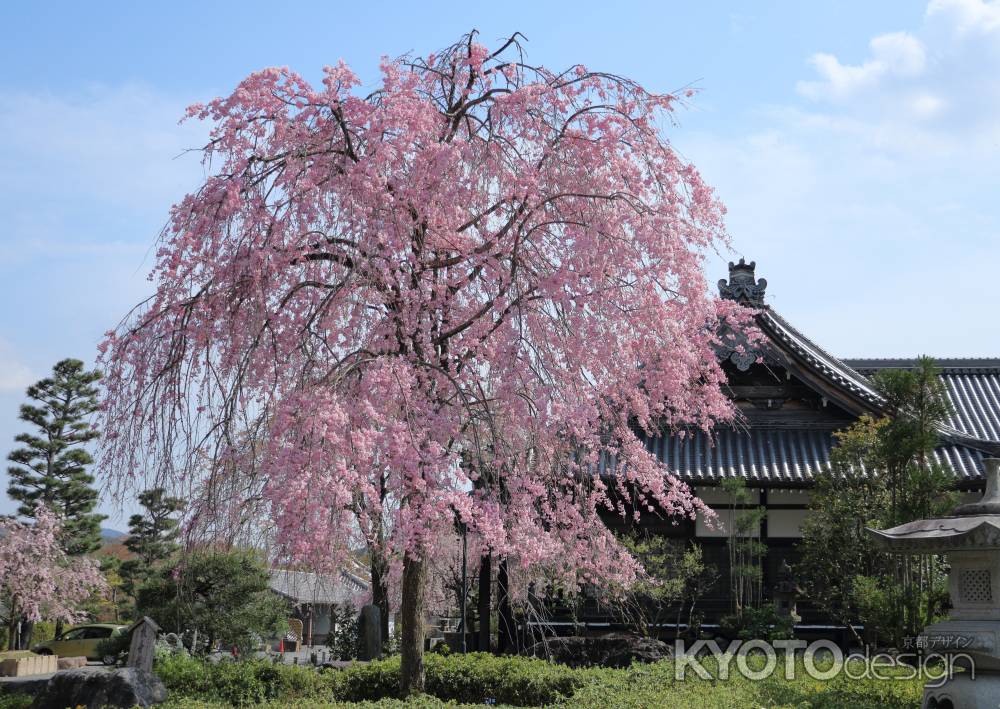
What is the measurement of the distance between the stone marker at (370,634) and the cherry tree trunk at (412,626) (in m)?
5.43

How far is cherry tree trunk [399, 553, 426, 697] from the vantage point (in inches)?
448

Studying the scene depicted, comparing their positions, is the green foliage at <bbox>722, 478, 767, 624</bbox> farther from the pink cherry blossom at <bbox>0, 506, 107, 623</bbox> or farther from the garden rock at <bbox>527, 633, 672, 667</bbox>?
the pink cherry blossom at <bbox>0, 506, 107, 623</bbox>

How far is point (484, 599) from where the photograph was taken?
16469 millimetres

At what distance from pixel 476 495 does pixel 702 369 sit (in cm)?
355

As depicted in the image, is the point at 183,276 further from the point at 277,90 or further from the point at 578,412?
the point at 578,412

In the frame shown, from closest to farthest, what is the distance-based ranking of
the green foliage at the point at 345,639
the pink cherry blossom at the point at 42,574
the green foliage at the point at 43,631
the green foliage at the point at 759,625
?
the green foliage at the point at 759,625
the green foliage at the point at 345,639
the pink cherry blossom at the point at 42,574
the green foliage at the point at 43,631

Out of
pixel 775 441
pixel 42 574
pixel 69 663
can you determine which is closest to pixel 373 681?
pixel 775 441

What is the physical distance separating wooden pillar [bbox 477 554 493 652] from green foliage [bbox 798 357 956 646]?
5433 millimetres

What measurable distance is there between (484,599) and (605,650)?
7.73 ft

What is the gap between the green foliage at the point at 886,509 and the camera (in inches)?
468

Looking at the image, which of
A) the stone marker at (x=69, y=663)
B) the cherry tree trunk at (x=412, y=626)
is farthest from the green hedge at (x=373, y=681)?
the stone marker at (x=69, y=663)

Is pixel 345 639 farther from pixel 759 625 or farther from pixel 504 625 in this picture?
pixel 759 625

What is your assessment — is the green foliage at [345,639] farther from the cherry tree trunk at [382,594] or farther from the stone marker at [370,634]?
the stone marker at [370,634]

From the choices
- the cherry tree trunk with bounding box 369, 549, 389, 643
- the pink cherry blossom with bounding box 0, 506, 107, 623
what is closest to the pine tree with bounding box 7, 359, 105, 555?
the pink cherry blossom with bounding box 0, 506, 107, 623
